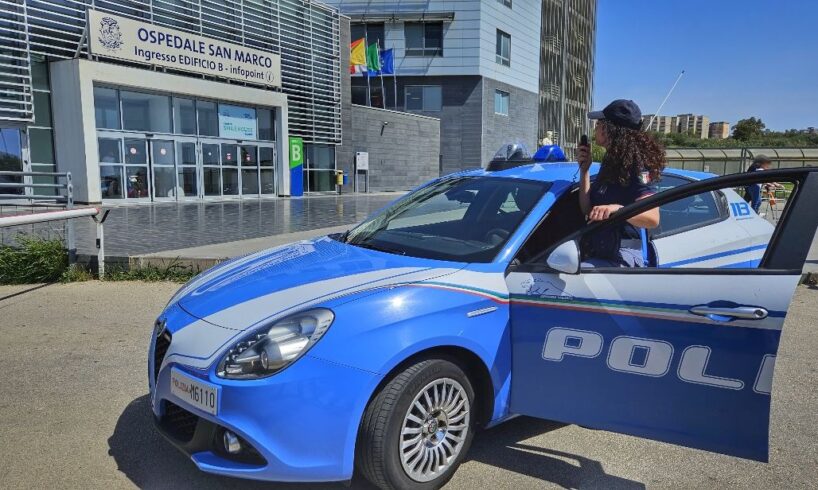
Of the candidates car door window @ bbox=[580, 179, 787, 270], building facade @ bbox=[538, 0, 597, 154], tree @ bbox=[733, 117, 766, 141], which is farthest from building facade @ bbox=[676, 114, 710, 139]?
car door window @ bbox=[580, 179, 787, 270]

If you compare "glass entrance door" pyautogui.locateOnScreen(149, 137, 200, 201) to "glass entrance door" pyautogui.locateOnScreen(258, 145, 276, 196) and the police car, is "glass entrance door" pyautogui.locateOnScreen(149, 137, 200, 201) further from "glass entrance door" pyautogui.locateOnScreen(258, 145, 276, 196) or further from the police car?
the police car

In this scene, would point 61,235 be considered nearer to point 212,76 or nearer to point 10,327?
point 10,327

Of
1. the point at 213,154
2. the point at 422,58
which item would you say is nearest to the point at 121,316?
the point at 213,154

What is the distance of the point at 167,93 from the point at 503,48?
2682cm

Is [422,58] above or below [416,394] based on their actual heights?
above

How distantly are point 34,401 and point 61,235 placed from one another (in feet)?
17.2

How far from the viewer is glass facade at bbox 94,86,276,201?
1902 cm

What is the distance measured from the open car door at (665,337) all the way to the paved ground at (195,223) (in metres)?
7.16

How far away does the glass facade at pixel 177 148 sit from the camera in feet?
62.4

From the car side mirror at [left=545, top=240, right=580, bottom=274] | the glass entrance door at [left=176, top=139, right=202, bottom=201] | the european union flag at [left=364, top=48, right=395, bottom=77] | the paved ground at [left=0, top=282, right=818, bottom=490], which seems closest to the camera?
the car side mirror at [left=545, top=240, right=580, bottom=274]

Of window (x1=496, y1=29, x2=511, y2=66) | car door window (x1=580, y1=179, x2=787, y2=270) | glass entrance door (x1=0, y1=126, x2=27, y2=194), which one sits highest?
window (x1=496, y1=29, x2=511, y2=66)

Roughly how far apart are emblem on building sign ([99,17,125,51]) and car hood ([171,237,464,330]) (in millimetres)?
17370

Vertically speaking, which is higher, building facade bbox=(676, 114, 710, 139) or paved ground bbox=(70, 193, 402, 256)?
building facade bbox=(676, 114, 710, 139)

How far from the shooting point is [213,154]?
2234 cm
